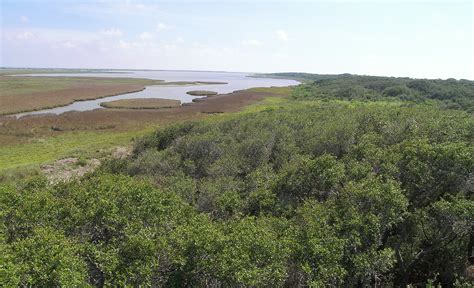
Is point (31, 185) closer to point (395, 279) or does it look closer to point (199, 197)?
point (199, 197)

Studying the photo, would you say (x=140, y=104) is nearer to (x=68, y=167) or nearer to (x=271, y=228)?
(x=68, y=167)

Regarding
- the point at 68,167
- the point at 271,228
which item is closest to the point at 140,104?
the point at 68,167

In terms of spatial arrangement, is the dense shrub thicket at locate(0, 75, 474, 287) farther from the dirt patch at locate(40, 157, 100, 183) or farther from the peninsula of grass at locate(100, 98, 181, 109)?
the peninsula of grass at locate(100, 98, 181, 109)

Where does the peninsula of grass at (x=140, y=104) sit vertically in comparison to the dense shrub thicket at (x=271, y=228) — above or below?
above

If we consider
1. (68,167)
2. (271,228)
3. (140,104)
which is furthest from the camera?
(140,104)

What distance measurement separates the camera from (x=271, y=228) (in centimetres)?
1930

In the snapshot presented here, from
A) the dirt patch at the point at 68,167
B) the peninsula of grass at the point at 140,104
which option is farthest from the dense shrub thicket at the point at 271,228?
the peninsula of grass at the point at 140,104

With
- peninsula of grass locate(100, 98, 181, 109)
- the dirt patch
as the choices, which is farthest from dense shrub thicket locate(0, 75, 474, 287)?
peninsula of grass locate(100, 98, 181, 109)

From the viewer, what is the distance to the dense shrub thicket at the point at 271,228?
48.6 feet

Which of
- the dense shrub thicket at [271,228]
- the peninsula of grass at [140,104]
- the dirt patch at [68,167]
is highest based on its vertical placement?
the peninsula of grass at [140,104]

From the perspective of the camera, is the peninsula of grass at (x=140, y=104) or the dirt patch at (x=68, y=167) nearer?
the dirt patch at (x=68, y=167)

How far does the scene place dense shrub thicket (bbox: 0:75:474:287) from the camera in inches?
583

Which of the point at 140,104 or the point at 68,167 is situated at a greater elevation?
the point at 140,104

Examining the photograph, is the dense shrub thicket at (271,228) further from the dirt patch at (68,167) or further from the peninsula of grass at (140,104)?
the peninsula of grass at (140,104)
